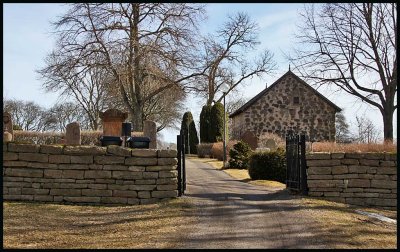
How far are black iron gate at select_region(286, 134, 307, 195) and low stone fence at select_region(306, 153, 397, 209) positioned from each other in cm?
15

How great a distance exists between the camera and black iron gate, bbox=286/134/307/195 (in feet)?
42.1

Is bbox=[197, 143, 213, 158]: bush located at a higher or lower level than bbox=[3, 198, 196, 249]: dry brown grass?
higher

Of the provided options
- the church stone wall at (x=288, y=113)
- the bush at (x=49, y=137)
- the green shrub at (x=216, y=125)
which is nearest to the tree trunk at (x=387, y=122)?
the church stone wall at (x=288, y=113)

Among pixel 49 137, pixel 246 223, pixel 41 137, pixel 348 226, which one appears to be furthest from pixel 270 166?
pixel 41 137

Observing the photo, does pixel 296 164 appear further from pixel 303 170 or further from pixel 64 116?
pixel 64 116

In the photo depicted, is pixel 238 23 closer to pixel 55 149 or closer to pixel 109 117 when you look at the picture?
pixel 109 117

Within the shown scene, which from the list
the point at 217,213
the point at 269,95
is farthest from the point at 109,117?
the point at 269,95

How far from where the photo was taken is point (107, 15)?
26922 millimetres

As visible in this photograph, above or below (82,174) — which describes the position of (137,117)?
above

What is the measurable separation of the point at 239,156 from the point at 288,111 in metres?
12.0

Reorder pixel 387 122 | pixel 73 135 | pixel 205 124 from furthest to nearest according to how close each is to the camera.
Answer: pixel 205 124
pixel 387 122
pixel 73 135

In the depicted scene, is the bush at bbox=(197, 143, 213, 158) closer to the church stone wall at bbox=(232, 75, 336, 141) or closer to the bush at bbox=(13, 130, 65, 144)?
the church stone wall at bbox=(232, 75, 336, 141)

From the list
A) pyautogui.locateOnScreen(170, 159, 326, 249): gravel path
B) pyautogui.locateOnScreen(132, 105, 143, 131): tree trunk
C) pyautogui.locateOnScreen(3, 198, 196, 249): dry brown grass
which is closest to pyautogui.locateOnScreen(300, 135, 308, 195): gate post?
pyautogui.locateOnScreen(170, 159, 326, 249): gravel path

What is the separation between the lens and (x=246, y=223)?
352 inches
